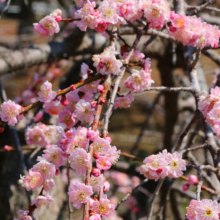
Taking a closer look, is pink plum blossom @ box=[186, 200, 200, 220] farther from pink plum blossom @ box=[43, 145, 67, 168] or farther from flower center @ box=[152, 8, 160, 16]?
flower center @ box=[152, 8, 160, 16]

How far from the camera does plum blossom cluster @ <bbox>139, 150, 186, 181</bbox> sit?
81 cm

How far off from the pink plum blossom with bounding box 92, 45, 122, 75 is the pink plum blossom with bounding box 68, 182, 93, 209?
1.07 feet

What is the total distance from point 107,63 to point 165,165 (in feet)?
1.08

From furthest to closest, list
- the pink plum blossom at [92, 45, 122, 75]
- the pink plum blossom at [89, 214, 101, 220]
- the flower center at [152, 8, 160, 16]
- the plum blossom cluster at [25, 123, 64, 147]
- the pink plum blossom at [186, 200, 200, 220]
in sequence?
the plum blossom cluster at [25, 123, 64, 147]
the flower center at [152, 8, 160, 16]
the pink plum blossom at [92, 45, 122, 75]
the pink plum blossom at [186, 200, 200, 220]
the pink plum blossom at [89, 214, 101, 220]

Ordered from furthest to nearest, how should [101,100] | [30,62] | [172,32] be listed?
[30,62] < [172,32] < [101,100]

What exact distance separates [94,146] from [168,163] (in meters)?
0.25

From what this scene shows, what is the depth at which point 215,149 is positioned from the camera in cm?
84

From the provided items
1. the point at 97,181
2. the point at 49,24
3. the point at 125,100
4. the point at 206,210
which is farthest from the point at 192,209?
the point at 49,24

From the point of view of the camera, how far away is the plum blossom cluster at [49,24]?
95cm

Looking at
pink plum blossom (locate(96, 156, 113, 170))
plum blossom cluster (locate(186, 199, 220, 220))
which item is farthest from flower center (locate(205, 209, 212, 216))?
pink plum blossom (locate(96, 156, 113, 170))

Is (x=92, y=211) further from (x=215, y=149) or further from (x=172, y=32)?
(x=172, y=32)

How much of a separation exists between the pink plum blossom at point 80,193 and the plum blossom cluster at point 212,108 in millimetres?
403

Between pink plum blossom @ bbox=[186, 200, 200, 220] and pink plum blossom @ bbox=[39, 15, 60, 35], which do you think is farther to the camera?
pink plum blossom @ bbox=[39, 15, 60, 35]

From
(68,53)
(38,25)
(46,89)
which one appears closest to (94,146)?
(46,89)
